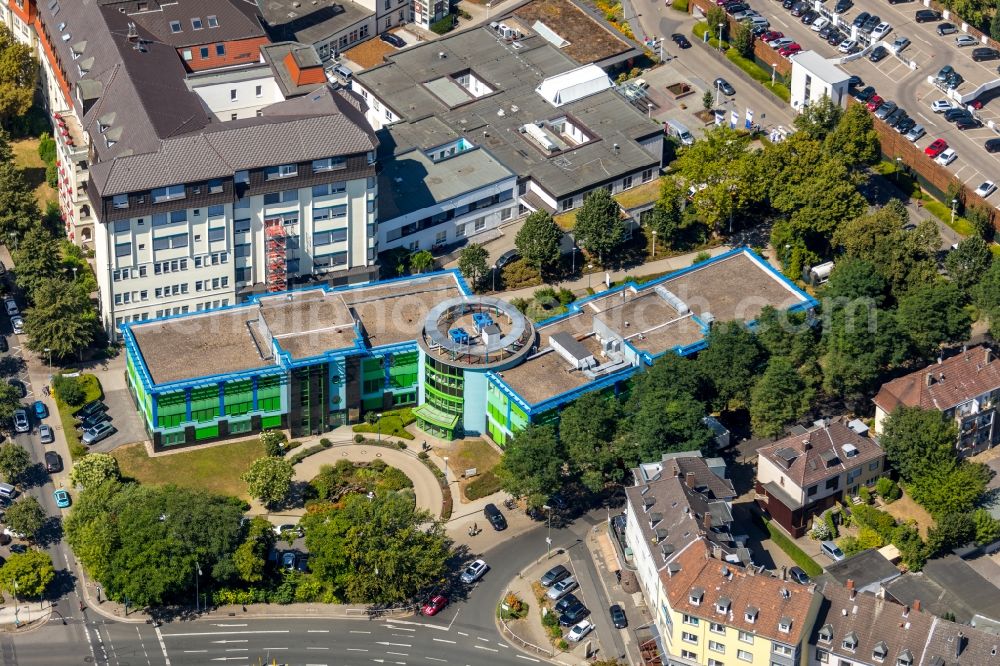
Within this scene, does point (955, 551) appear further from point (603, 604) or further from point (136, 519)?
point (136, 519)

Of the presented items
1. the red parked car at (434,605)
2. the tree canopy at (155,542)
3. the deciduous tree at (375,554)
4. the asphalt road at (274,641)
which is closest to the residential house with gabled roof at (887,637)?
the asphalt road at (274,641)

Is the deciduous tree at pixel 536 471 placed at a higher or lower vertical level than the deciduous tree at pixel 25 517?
higher

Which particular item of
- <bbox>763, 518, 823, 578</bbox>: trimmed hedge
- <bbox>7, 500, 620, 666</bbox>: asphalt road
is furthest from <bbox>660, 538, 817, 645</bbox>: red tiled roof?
<bbox>763, 518, 823, 578</bbox>: trimmed hedge

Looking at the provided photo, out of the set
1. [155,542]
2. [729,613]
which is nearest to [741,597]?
[729,613]

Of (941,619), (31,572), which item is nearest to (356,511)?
(31,572)

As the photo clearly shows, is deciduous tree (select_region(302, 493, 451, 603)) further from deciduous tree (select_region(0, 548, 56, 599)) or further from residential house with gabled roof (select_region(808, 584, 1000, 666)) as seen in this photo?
residential house with gabled roof (select_region(808, 584, 1000, 666))

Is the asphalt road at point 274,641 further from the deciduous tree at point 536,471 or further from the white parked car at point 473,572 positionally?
the deciduous tree at point 536,471

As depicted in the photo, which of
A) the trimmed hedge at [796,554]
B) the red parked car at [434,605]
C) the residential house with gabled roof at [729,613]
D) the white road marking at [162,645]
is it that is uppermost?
the residential house with gabled roof at [729,613]
